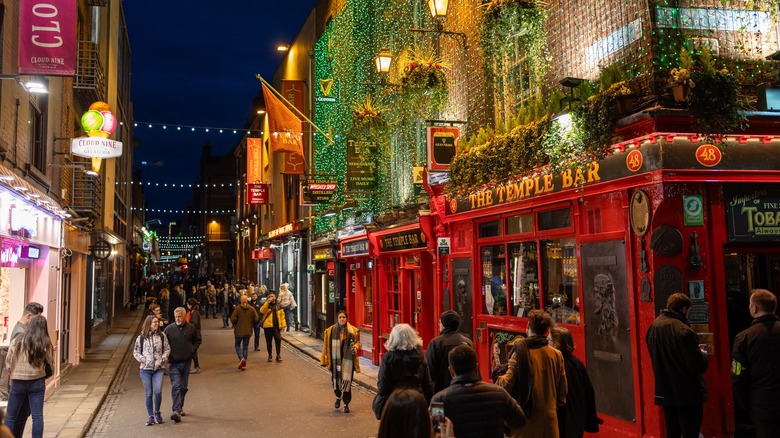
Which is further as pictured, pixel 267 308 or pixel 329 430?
pixel 267 308

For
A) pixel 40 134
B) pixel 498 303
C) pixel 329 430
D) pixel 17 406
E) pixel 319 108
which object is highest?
pixel 319 108

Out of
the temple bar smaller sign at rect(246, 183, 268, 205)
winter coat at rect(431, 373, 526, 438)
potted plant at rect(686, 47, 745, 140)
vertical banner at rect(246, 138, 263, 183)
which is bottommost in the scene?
winter coat at rect(431, 373, 526, 438)

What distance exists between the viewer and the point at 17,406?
881 centimetres

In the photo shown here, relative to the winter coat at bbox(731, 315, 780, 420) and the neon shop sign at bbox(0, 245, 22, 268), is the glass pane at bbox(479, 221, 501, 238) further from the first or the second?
the neon shop sign at bbox(0, 245, 22, 268)

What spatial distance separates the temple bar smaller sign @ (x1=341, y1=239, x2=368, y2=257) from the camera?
1980 cm

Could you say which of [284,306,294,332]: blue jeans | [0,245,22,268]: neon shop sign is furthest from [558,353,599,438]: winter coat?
[284,306,294,332]: blue jeans

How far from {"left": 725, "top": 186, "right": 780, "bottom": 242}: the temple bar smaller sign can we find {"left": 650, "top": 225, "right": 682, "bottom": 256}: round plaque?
748mm

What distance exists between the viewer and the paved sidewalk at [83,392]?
10633 mm

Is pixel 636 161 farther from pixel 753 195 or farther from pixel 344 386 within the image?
pixel 344 386

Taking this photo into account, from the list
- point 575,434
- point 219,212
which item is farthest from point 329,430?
point 219,212

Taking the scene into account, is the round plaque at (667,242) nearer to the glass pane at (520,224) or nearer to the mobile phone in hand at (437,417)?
the glass pane at (520,224)

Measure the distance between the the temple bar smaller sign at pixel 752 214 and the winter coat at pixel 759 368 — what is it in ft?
7.16

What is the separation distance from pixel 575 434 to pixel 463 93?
9.80 m

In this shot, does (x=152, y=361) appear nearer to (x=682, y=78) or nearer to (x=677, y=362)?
(x=677, y=362)
